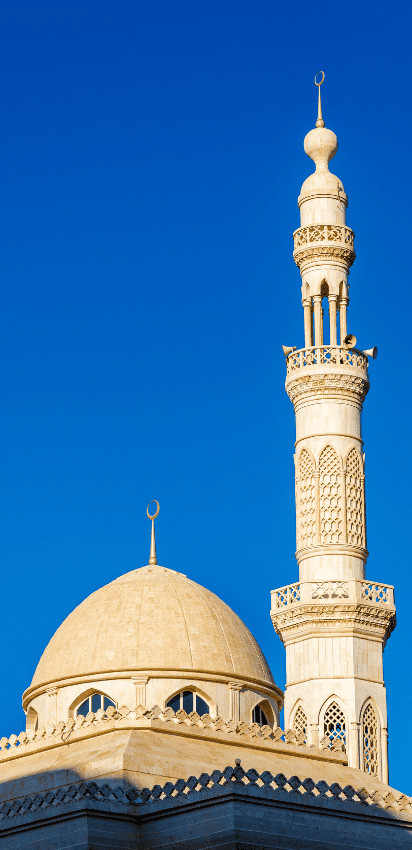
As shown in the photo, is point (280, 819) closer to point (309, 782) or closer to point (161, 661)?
point (309, 782)

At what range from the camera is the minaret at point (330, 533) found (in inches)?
1103

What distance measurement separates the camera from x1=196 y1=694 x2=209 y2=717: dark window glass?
28641mm

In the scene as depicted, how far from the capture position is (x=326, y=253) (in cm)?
3131

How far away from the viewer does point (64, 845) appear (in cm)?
2212

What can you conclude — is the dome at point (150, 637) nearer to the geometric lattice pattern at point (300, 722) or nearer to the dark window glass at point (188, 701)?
the dark window glass at point (188, 701)

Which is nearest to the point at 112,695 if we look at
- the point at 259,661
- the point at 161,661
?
the point at 161,661

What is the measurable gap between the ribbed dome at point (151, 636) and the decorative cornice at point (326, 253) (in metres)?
7.07

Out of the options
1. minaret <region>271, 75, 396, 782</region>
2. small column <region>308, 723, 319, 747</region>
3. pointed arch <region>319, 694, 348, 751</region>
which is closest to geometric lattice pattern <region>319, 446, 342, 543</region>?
minaret <region>271, 75, 396, 782</region>

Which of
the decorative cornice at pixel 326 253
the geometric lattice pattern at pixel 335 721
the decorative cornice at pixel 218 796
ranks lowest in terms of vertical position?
the decorative cornice at pixel 218 796

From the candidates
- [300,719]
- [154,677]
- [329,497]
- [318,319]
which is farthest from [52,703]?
[318,319]

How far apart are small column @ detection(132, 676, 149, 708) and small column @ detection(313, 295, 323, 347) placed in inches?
A: 299

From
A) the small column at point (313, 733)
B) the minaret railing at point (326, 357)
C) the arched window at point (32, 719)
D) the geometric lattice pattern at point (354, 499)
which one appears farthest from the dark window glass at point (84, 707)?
the minaret railing at point (326, 357)

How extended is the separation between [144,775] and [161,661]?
4661 millimetres

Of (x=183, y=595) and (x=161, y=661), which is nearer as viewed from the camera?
(x=161, y=661)
